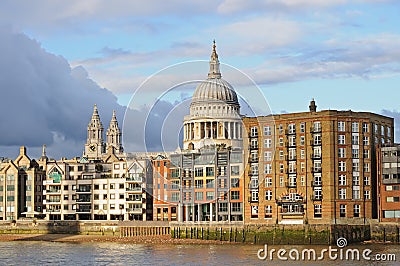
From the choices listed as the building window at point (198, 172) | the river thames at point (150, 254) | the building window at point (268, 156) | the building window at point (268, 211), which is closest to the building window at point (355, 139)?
the building window at point (268, 156)

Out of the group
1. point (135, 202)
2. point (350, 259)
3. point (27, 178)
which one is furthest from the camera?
point (27, 178)

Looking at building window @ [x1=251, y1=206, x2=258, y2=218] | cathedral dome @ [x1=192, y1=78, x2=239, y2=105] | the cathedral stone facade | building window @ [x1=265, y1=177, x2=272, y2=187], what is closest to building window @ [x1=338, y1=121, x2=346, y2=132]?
building window @ [x1=265, y1=177, x2=272, y2=187]

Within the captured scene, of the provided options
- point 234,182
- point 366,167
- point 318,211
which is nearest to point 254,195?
point 318,211

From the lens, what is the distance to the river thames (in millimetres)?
99062

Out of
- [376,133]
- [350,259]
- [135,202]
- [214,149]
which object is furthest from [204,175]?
[350,259]

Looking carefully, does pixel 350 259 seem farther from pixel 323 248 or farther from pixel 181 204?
pixel 181 204

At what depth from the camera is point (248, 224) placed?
13412cm

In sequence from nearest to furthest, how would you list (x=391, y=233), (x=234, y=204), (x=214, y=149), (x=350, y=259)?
(x=350, y=259) < (x=391, y=233) < (x=234, y=204) < (x=214, y=149)

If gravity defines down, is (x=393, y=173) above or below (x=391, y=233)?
above

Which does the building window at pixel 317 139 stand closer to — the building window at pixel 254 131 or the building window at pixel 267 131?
the building window at pixel 267 131

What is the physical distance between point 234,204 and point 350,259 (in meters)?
50.7

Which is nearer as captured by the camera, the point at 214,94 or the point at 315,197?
the point at 315,197

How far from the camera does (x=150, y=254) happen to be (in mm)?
111812

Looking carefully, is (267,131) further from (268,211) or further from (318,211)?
(318,211)
